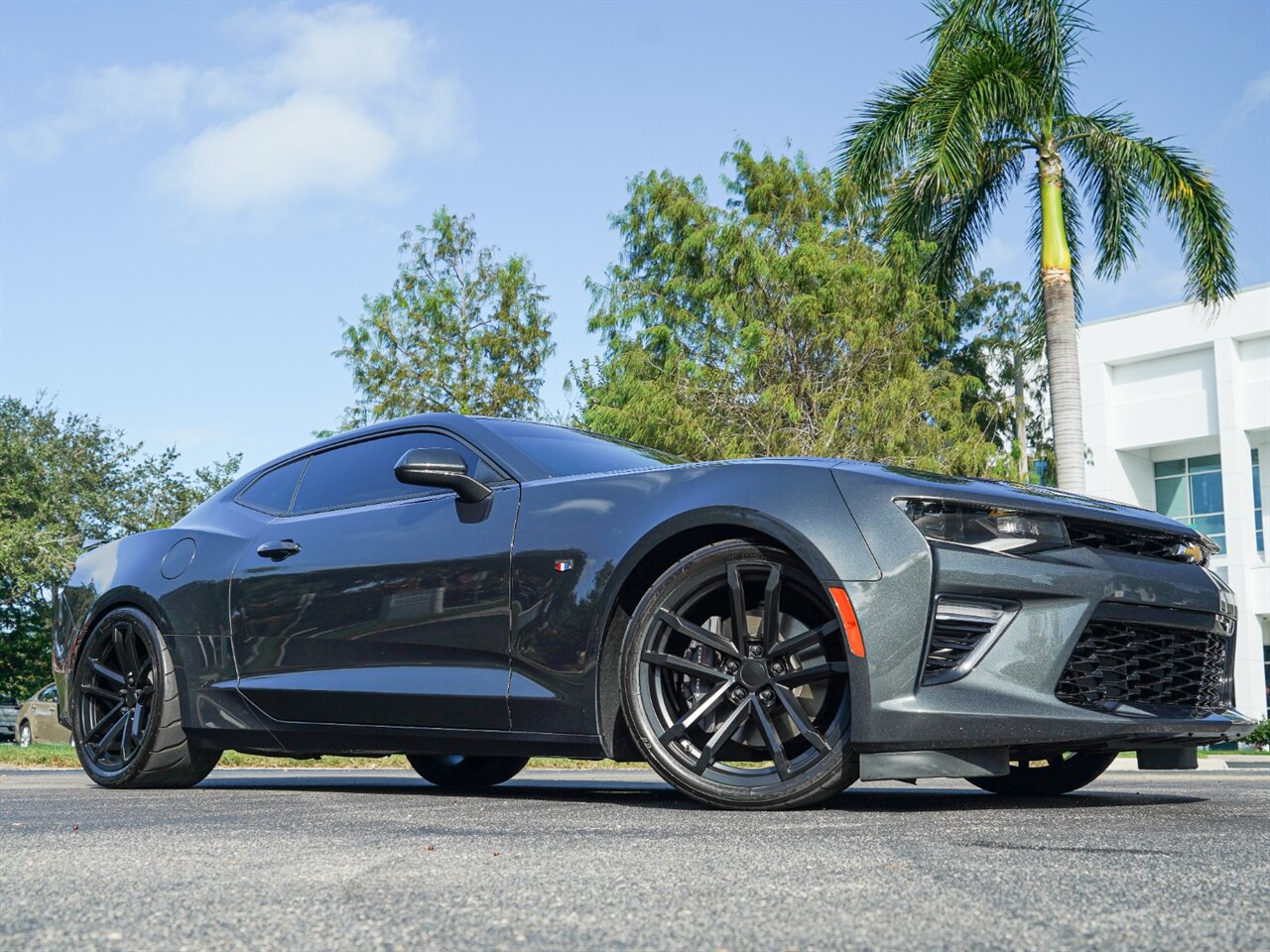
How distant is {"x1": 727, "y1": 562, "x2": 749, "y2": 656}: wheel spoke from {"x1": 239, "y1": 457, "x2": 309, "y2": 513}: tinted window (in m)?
2.40

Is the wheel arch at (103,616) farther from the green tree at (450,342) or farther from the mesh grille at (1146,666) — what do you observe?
the green tree at (450,342)

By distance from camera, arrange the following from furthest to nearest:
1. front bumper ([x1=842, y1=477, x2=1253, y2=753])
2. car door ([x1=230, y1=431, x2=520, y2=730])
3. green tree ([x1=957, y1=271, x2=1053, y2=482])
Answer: green tree ([x1=957, y1=271, x2=1053, y2=482]) → car door ([x1=230, y1=431, x2=520, y2=730]) → front bumper ([x1=842, y1=477, x2=1253, y2=753])

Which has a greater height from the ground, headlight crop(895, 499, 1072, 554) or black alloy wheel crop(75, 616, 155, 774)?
headlight crop(895, 499, 1072, 554)

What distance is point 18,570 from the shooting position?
102 feet

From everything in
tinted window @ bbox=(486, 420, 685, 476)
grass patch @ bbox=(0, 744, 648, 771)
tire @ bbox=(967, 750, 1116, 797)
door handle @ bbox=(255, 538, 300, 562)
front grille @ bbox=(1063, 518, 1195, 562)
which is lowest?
grass patch @ bbox=(0, 744, 648, 771)

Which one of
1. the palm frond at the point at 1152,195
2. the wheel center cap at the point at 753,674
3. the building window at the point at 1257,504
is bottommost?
the wheel center cap at the point at 753,674

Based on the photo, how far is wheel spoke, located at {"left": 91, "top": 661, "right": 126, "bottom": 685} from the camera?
19.7 ft

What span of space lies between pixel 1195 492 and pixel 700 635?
37.0 metres

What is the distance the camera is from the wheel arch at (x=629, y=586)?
4242 mm

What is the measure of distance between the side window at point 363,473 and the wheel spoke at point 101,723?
1.22 m

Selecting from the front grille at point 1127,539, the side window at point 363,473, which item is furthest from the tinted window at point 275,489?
the front grille at point 1127,539

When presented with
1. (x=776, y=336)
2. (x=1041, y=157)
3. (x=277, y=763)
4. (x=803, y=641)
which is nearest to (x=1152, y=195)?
(x=1041, y=157)

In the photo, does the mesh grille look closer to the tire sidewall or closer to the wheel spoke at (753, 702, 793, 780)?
the wheel spoke at (753, 702, 793, 780)

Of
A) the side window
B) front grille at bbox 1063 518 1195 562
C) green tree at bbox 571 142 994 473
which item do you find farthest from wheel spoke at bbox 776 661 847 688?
green tree at bbox 571 142 994 473
